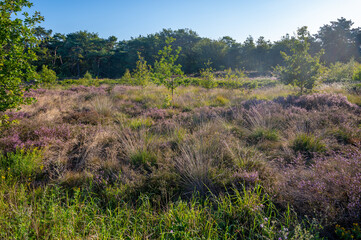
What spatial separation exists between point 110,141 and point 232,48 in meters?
61.1

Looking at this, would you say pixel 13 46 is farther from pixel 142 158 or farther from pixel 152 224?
pixel 152 224

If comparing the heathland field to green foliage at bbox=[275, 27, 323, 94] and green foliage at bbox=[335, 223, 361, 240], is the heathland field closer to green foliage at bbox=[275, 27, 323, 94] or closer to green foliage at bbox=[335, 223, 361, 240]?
green foliage at bbox=[335, 223, 361, 240]

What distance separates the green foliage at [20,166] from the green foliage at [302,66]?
1080 cm

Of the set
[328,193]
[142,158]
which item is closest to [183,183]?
[142,158]

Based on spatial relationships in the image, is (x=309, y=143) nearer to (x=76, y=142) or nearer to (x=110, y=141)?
(x=110, y=141)

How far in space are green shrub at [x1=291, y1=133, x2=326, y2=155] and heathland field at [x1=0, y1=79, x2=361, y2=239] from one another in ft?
0.08

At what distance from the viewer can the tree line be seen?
5169 centimetres

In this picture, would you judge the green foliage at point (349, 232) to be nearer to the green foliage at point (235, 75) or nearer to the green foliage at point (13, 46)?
the green foliage at point (13, 46)

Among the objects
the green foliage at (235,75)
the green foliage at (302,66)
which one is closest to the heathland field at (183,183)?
the green foliage at (302,66)

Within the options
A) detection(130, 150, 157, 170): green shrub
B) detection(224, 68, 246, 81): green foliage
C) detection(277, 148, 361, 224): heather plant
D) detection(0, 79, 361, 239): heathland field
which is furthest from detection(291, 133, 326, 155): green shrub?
detection(224, 68, 246, 81): green foliage

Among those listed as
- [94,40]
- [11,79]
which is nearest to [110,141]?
[11,79]

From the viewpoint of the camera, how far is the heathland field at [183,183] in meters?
2.12

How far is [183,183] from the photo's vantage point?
10.4 ft

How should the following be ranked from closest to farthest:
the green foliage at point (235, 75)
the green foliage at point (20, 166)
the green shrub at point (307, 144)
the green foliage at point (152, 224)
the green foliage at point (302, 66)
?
the green foliage at point (152, 224)
the green foliage at point (20, 166)
the green shrub at point (307, 144)
the green foliage at point (302, 66)
the green foliage at point (235, 75)
